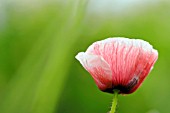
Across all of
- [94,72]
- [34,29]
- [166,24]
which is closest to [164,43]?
[166,24]

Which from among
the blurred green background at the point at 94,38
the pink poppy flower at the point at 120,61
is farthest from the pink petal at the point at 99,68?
the blurred green background at the point at 94,38

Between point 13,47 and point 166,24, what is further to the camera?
point 166,24

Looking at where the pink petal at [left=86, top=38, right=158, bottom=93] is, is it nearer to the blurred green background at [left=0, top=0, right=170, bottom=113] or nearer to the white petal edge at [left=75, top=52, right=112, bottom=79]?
the white petal edge at [left=75, top=52, right=112, bottom=79]

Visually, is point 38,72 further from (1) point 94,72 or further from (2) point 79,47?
(2) point 79,47

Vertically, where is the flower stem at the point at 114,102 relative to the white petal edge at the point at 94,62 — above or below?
below

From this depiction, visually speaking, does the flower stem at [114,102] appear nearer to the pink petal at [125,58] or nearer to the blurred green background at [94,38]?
the pink petal at [125,58]

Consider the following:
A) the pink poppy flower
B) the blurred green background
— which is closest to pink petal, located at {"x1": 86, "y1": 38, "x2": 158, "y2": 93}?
the pink poppy flower

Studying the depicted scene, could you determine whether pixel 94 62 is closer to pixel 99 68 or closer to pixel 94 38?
pixel 99 68

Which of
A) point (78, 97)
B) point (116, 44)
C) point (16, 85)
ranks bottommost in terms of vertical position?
point (78, 97)
